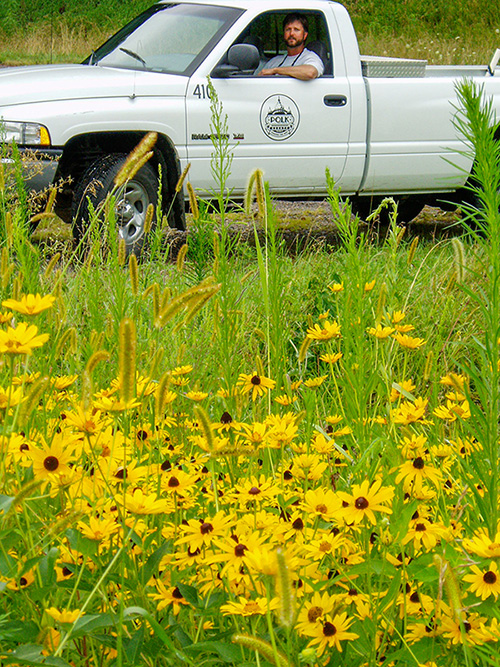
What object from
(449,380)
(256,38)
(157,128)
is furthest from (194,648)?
(256,38)

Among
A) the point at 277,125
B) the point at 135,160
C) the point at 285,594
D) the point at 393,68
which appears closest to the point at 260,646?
the point at 285,594

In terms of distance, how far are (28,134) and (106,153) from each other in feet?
2.57

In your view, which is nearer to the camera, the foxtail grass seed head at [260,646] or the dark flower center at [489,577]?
the foxtail grass seed head at [260,646]

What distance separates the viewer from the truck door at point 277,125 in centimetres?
645

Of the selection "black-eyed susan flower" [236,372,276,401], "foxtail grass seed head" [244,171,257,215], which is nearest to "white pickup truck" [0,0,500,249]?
"foxtail grass seed head" [244,171,257,215]

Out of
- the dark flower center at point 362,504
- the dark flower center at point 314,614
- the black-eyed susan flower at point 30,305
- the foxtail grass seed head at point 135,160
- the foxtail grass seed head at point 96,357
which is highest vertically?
the foxtail grass seed head at point 135,160

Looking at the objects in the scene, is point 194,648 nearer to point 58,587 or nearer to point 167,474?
point 58,587

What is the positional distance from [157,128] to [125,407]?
5390 millimetres

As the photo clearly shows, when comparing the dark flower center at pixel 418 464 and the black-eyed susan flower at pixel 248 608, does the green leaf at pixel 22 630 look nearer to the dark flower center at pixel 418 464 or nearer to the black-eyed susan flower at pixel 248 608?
the black-eyed susan flower at pixel 248 608

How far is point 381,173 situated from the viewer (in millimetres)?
7398

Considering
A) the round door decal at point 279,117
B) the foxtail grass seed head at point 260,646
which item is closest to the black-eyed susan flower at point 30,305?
the foxtail grass seed head at point 260,646

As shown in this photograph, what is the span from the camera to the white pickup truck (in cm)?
593

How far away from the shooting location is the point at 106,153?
6.34 meters

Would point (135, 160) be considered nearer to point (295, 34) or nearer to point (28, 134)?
point (28, 134)
